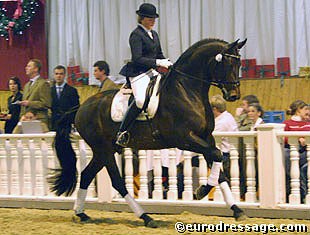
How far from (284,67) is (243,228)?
4.17 meters

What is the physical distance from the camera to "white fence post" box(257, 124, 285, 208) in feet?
23.6

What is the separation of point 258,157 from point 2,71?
21.7 ft

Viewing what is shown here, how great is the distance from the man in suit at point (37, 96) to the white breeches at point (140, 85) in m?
2.54

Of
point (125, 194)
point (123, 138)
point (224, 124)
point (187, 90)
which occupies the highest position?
point (187, 90)

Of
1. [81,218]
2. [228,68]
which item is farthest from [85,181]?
[228,68]

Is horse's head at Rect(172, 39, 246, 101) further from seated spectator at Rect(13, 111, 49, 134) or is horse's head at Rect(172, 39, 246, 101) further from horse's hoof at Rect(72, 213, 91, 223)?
seated spectator at Rect(13, 111, 49, 134)

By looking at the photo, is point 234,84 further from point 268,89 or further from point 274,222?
point 268,89

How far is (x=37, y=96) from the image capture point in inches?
372

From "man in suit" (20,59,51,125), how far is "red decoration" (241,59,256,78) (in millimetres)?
2894

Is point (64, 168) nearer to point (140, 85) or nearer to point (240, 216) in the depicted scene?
point (140, 85)

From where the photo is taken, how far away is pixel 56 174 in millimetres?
7879

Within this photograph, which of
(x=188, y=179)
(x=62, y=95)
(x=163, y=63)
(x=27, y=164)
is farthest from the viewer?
(x=62, y=95)

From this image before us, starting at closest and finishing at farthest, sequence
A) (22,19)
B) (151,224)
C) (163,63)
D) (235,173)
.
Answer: (163,63)
(151,224)
(235,173)
(22,19)

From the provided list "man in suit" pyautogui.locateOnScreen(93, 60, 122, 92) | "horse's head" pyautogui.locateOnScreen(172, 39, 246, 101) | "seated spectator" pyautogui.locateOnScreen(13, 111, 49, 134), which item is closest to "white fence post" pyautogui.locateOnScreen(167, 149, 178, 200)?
"horse's head" pyautogui.locateOnScreen(172, 39, 246, 101)
